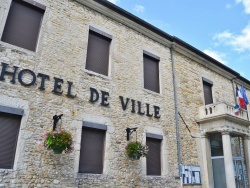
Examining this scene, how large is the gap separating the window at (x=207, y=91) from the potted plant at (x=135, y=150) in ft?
16.8

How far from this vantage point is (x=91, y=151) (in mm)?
5824

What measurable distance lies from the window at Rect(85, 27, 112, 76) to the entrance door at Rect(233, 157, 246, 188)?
6676 millimetres

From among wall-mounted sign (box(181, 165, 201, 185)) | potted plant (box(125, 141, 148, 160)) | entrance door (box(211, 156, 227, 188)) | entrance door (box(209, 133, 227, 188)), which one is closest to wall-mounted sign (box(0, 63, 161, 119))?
potted plant (box(125, 141, 148, 160))

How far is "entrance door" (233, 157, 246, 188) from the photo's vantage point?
8531 mm

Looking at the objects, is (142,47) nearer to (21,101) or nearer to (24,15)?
(24,15)

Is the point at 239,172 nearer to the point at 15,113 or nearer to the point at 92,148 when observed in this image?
the point at 92,148

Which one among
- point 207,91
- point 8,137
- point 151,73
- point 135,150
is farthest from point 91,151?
point 207,91

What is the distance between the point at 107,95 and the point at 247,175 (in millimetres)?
7015

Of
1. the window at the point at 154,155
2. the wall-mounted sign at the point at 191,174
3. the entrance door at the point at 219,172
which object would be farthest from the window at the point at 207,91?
the window at the point at 154,155

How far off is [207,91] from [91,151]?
6.88 meters

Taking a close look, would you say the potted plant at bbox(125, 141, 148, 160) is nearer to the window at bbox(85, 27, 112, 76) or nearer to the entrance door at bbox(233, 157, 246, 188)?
the window at bbox(85, 27, 112, 76)

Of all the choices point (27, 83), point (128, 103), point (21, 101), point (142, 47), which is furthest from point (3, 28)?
point (142, 47)

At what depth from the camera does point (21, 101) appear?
197 inches

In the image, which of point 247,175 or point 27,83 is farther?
point 247,175
